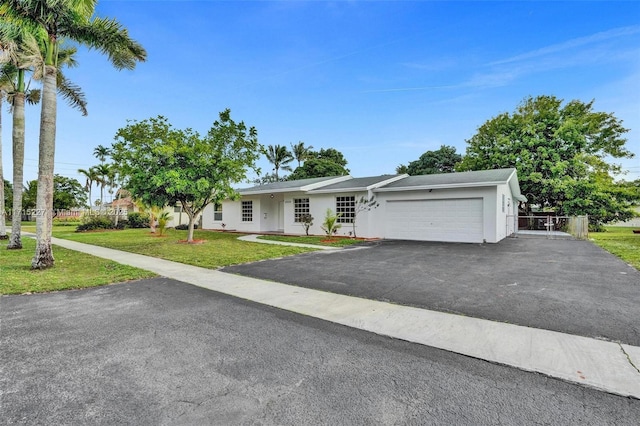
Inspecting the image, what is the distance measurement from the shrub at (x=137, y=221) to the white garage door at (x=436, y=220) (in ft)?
69.2

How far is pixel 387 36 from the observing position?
15.4 m

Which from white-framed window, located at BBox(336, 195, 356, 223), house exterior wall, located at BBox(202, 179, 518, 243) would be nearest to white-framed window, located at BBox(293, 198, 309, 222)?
house exterior wall, located at BBox(202, 179, 518, 243)

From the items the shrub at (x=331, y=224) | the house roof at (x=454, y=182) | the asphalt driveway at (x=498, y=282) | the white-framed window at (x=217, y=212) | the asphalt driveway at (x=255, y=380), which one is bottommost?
the asphalt driveway at (x=255, y=380)

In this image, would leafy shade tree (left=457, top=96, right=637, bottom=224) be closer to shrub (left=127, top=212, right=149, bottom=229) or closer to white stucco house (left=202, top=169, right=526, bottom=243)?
white stucco house (left=202, top=169, right=526, bottom=243)

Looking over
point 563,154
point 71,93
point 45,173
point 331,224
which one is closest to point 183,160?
point 71,93

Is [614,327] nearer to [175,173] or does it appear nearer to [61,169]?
[175,173]

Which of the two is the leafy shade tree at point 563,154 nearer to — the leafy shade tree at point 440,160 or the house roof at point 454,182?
the house roof at point 454,182

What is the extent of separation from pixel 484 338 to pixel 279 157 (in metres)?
41.6

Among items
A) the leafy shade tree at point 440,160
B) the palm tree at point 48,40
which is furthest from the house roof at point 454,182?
the leafy shade tree at point 440,160

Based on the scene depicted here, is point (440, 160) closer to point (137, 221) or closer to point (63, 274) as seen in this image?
point (137, 221)

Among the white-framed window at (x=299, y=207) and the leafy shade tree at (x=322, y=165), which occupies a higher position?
the leafy shade tree at (x=322, y=165)

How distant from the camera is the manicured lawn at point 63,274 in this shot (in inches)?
248

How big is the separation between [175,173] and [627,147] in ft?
114

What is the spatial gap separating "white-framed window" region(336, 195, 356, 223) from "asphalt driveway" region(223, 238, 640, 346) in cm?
644
